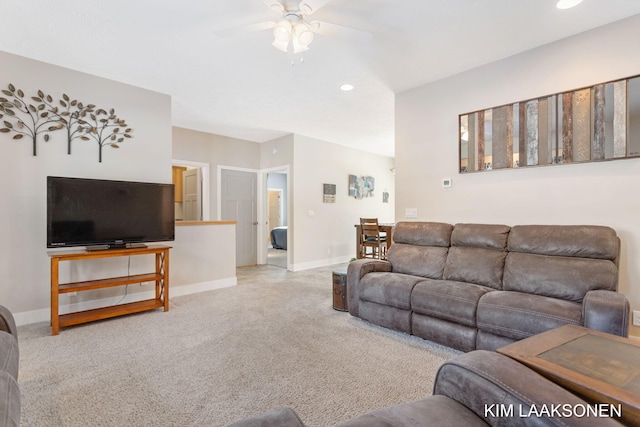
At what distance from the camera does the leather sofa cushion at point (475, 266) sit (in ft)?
8.72

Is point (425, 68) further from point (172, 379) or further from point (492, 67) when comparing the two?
point (172, 379)

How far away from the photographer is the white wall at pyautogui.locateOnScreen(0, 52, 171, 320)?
9.61 ft

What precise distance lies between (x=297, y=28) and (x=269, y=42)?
0.69 m

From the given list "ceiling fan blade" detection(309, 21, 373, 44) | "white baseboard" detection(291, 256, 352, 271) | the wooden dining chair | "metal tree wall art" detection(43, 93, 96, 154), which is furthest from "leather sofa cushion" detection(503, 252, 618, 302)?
"metal tree wall art" detection(43, 93, 96, 154)

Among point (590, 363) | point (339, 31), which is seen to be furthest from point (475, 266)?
point (339, 31)

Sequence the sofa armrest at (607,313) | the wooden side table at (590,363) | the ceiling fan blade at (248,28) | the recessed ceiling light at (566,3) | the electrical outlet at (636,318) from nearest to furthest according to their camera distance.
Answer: the wooden side table at (590,363) → the sofa armrest at (607,313) → the ceiling fan blade at (248,28) → the recessed ceiling light at (566,3) → the electrical outlet at (636,318)

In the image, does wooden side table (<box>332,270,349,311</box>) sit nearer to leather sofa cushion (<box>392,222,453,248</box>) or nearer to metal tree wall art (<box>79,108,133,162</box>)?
leather sofa cushion (<box>392,222,453,248</box>)

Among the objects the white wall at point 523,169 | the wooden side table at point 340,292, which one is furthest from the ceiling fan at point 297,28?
the wooden side table at point 340,292

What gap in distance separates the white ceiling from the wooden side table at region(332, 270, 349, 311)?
2278 mm

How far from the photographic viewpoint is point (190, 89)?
3730 millimetres

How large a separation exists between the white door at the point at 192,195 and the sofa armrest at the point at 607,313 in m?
5.49

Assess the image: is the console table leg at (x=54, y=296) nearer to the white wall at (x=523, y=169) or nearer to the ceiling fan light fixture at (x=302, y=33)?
the ceiling fan light fixture at (x=302, y=33)

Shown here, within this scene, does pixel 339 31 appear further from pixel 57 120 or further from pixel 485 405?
pixel 57 120

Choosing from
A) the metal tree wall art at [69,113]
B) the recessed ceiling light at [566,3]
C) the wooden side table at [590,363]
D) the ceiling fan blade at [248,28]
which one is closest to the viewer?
the wooden side table at [590,363]
